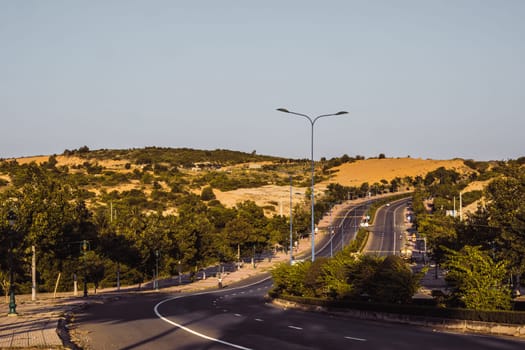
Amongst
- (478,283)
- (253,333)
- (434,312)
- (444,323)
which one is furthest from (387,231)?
(253,333)

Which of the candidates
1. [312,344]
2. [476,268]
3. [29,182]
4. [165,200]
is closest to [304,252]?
[165,200]

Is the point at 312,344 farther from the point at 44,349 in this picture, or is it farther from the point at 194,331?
the point at 44,349

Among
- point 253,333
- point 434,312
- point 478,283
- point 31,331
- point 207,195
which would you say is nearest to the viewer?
point 253,333

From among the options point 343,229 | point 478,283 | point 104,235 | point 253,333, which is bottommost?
point 343,229

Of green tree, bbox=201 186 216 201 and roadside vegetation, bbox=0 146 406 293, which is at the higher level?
green tree, bbox=201 186 216 201

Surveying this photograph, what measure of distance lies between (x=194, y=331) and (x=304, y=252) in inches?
3654

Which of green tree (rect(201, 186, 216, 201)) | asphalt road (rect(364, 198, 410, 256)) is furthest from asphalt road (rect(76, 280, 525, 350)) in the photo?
green tree (rect(201, 186, 216, 201))

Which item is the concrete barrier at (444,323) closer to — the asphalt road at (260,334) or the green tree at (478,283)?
the asphalt road at (260,334)

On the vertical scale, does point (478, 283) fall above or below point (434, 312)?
above

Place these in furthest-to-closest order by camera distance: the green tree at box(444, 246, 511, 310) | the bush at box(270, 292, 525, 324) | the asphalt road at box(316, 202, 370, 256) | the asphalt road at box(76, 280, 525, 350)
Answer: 1. the asphalt road at box(316, 202, 370, 256)
2. the green tree at box(444, 246, 511, 310)
3. the bush at box(270, 292, 525, 324)
4. the asphalt road at box(76, 280, 525, 350)

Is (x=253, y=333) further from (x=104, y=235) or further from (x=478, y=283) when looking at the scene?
(x=104, y=235)

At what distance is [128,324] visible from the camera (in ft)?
97.8

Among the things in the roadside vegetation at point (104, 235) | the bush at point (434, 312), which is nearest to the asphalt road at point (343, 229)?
the roadside vegetation at point (104, 235)

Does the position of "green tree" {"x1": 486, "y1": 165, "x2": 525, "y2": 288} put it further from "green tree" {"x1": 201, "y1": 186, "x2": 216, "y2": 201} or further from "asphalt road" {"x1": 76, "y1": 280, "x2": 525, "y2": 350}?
"green tree" {"x1": 201, "y1": 186, "x2": 216, "y2": 201}
